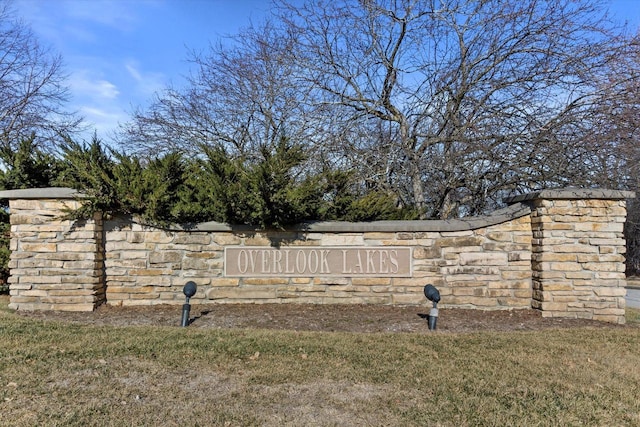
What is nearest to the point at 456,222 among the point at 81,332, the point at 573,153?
the point at 573,153

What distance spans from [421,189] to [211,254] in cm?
422

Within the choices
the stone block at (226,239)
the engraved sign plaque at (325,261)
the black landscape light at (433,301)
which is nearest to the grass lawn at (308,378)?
the black landscape light at (433,301)

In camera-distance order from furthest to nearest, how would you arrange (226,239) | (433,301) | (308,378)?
1. (226,239)
2. (433,301)
3. (308,378)

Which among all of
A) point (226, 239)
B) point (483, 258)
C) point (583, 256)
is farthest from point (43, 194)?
point (583, 256)

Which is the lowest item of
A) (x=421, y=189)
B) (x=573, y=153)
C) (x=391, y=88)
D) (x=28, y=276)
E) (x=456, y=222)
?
(x=28, y=276)

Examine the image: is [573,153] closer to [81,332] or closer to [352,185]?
[352,185]

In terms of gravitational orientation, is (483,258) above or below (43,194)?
below

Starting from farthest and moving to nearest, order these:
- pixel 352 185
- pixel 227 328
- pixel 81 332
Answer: pixel 352 185
pixel 227 328
pixel 81 332

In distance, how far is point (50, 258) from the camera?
21.2 ft

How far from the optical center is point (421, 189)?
8.70 meters

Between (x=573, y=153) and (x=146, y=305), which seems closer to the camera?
(x=146, y=305)

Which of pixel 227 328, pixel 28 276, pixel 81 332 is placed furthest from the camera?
pixel 28 276

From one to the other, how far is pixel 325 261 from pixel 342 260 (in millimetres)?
264

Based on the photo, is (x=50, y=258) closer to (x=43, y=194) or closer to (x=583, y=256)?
(x=43, y=194)
